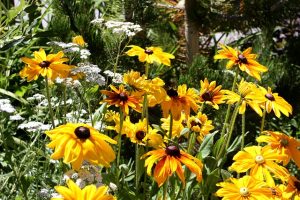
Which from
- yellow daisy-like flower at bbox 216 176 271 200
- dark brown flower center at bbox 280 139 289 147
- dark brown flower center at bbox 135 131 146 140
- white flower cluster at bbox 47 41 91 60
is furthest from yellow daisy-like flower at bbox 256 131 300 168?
white flower cluster at bbox 47 41 91 60

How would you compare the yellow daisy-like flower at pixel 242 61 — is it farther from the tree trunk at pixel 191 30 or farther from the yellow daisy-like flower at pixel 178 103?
the tree trunk at pixel 191 30

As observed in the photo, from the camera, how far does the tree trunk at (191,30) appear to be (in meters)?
2.61

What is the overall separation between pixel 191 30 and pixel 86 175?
1.72 meters

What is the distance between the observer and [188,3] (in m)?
2.61

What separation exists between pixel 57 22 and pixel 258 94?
1088 mm

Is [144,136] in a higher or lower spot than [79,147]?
lower

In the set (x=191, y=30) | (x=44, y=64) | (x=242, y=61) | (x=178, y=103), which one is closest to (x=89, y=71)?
(x=44, y=64)

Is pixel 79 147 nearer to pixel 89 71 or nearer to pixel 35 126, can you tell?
pixel 89 71

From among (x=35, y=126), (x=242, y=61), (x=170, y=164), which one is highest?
(x=242, y=61)

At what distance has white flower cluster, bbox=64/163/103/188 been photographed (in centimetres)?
102

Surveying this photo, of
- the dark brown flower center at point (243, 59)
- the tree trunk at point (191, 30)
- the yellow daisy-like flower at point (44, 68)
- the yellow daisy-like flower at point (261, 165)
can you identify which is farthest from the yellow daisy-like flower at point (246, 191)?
the tree trunk at point (191, 30)

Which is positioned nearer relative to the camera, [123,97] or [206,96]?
[123,97]

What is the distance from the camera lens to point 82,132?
95cm

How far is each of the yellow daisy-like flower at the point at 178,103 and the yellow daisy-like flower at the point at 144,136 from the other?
0.05 metres
